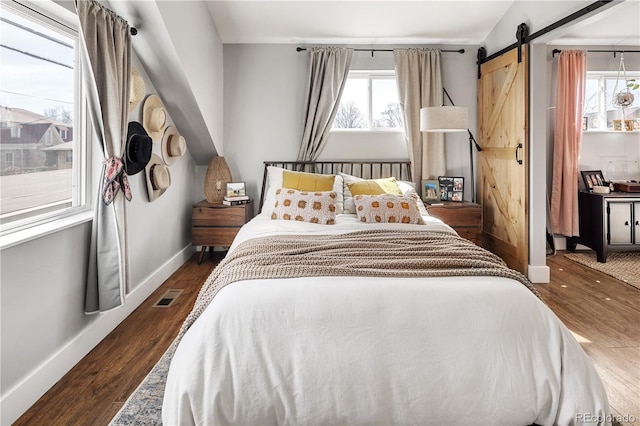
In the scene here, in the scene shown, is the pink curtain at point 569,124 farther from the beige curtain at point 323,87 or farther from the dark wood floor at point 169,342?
the beige curtain at point 323,87

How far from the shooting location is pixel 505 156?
427cm

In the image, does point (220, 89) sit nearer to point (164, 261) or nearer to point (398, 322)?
point (164, 261)

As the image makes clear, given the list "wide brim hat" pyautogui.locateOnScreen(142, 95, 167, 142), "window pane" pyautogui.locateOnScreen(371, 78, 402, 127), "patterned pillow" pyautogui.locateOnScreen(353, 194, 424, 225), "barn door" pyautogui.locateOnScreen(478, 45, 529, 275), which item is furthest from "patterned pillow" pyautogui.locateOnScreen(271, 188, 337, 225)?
"barn door" pyautogui.locateOnScreen(478, 45, 529, 275)

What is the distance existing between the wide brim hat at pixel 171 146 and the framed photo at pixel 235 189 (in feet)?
2.24

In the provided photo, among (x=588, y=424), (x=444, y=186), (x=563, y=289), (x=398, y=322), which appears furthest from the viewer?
(x=444, y=186)

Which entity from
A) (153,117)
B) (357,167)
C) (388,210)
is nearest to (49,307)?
(153,117)

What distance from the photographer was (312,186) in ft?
12.9

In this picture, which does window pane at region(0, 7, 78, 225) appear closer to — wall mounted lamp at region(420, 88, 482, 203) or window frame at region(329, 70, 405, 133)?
window frame at region(329, 70, 405, 133)

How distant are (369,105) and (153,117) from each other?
8.07 ft

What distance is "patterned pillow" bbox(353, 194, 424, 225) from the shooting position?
342 centimetres

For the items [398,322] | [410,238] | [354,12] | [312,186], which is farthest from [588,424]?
[354,12]

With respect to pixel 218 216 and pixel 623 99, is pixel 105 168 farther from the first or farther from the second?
pixel 623 99

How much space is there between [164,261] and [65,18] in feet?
7.09

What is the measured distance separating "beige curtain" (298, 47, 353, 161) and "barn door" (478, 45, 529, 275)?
1583 mm
